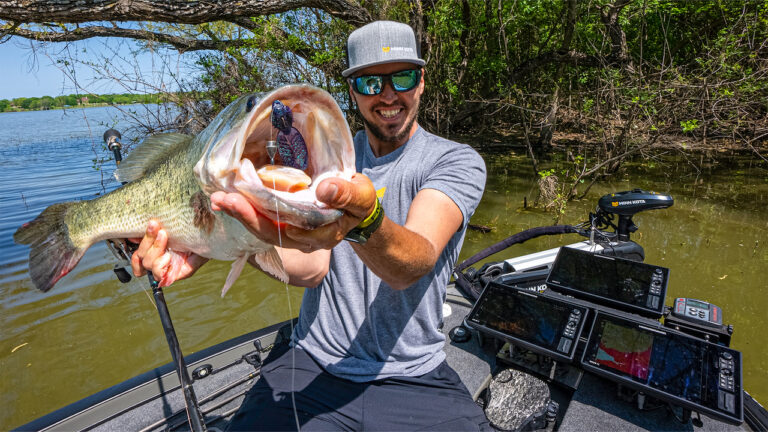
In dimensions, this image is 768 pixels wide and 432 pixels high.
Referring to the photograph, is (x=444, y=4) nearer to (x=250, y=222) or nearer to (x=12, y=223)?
(x=250, y=222)

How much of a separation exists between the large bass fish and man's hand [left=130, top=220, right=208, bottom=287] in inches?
1.4

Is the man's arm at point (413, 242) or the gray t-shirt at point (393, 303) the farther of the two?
the gray t-shirt at point (393, 303)

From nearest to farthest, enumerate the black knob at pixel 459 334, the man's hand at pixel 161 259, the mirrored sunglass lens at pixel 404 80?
the man's hand at pixel 161 259 → the mirrored sunglass lens at pixel 404 80 → the black knob at pixel 459 334

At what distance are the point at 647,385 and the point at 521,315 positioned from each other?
2.22 feet

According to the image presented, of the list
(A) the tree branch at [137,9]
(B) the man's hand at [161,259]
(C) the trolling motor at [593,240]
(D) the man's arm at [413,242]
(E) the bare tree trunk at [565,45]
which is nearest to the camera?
(D) the man's arm at [413,242]

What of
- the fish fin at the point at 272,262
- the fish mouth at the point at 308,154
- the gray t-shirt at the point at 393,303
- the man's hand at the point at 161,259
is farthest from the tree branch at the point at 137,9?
the fish mouth at the point at 308,154

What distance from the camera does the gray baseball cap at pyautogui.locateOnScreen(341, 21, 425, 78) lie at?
2047 mm

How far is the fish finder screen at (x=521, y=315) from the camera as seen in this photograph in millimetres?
2184

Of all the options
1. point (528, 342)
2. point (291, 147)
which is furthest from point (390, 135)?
point (528, 342)

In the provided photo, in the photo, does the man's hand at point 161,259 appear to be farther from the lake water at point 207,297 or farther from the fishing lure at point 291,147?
the lake water at point 207,297

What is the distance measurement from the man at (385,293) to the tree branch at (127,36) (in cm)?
660

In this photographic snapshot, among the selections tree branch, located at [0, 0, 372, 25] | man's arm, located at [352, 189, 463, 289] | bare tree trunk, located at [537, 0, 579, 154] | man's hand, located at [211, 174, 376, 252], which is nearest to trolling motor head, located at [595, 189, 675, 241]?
man's arm, located at [352, 189, 463, 289]

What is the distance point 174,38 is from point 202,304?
6.31 meters

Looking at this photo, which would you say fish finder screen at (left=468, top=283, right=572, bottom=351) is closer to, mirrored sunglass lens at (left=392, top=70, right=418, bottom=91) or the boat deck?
the boat deck
